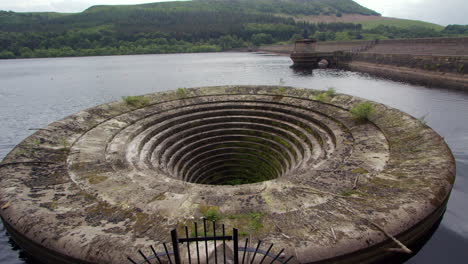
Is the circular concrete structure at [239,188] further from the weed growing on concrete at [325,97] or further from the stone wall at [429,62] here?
the stone wall at [429,62]

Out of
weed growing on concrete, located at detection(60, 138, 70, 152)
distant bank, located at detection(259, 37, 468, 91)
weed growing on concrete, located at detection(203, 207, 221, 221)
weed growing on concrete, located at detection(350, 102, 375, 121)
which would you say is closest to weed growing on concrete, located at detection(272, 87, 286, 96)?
weed growing on concrete, located at detection(350, 102, 375, 121)

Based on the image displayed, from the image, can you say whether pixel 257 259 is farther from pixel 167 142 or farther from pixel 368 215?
pixel 167 142

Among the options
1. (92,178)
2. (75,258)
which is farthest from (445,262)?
(92,178)

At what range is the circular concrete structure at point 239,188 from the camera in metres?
5.48

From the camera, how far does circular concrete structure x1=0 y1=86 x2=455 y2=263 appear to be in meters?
5.48

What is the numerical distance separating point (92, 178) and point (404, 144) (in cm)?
1245

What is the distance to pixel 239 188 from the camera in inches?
316

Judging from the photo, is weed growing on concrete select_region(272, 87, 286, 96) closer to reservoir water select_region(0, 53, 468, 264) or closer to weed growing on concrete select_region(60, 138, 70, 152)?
reservoir water select_region(0, 53, 468, 264)

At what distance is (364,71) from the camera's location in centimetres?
4978

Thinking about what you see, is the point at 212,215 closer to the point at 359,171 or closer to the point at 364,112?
the point at 359,171

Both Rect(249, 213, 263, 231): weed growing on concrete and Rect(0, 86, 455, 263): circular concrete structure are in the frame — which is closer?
Rect(0, 86, 455, 263): circular concrete structure

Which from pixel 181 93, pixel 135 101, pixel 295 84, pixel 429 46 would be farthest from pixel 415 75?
pixel 135 101

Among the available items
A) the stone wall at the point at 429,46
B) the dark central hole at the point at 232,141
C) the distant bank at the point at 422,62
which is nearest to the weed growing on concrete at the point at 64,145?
the dark central hole at the point at 232,141

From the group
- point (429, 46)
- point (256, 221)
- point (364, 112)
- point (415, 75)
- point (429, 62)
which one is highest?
point (429, 46)
